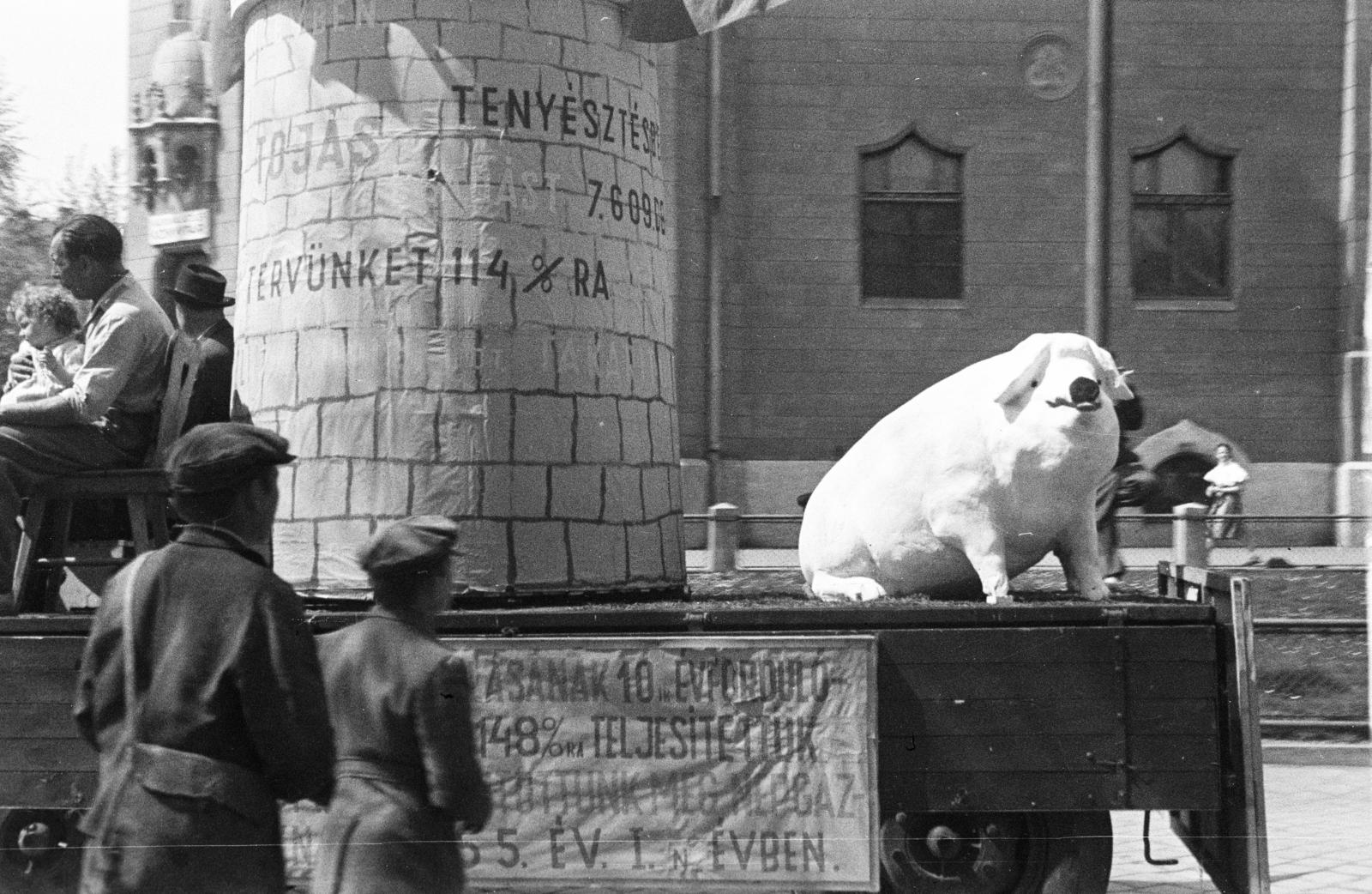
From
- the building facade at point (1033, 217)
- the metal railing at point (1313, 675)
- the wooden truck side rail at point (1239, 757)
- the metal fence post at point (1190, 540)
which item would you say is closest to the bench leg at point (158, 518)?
the wooden truck side rail at point (1239, 757)

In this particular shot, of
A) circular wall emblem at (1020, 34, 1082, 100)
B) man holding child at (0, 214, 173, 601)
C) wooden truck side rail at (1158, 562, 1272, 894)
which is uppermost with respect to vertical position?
circular wall emblem at (1020, 34, 1082, 100)

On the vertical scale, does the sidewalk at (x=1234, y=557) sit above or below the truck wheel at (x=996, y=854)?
above

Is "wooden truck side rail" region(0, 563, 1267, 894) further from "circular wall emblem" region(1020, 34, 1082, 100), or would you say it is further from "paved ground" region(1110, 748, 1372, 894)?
"circular wall emblem" region(1020, 34, 1082, 100)

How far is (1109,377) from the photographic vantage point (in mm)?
5621

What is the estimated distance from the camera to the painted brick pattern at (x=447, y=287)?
574cm

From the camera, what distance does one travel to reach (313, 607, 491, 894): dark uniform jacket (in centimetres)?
341

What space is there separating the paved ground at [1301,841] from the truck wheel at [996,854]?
0.81 m

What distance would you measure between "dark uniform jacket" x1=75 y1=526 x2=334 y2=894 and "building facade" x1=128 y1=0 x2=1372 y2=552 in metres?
18.6

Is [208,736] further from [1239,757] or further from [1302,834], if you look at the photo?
[1302,834]

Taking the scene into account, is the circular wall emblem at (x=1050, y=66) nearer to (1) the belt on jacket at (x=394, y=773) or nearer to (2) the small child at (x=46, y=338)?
(2) the small child at (x=46, y=338)

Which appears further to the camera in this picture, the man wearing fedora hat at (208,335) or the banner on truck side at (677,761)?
the man wearing fedora hat at (208,335)

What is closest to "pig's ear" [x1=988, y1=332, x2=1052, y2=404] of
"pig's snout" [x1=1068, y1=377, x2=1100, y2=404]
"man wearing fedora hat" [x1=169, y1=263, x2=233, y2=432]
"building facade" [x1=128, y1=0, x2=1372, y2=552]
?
"pig's snout" [x1=1068, y1=377, x2=1100, y2=404]

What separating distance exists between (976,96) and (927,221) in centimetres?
178

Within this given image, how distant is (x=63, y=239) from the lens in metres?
5.72
